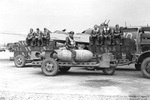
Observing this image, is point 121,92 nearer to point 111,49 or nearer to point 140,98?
point 140,98

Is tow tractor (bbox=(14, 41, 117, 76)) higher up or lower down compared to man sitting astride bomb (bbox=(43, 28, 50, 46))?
lower down

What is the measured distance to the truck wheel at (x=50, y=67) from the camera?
8938mm

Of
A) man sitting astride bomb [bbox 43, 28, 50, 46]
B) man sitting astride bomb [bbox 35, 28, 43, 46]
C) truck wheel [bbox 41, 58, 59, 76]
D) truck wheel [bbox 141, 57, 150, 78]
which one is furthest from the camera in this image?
man sitting astride bomb [bbox 43, 28, 50, 46]

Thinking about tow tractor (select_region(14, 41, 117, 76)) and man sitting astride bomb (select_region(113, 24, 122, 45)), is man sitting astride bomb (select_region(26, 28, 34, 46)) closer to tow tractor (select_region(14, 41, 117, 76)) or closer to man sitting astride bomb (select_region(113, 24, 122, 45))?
tow tractor (select_region(14, 41, 117, 76))

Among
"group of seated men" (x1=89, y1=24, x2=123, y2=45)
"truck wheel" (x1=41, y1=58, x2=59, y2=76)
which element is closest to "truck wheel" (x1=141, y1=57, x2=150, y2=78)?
"group of seated men" (x1=89, y1=24, x2=123, y2=45)

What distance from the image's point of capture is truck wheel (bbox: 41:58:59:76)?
894cm

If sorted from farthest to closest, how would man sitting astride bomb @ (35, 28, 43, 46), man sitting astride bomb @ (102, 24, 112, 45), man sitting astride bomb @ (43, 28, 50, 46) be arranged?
man sitting astride bomb @ (43, 28, 50, 46) < man sitting astride bomb @ (35, 28, 43, 46) < man sitting astride bomb @ (102, 24, 112, 45)

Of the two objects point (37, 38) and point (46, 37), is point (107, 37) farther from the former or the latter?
point (37, 38)

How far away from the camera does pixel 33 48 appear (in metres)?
13.3

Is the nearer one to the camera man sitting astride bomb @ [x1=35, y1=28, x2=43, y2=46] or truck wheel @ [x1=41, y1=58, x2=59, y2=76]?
truck wheel @ [x1=41, y1=58, x2=59, y2=76]

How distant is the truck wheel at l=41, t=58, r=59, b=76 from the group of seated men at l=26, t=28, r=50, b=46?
443 cm

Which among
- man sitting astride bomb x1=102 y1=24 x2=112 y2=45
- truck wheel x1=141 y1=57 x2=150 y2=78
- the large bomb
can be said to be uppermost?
man sitting astride bomb x1=102 y1=24 x2=112 y2=45

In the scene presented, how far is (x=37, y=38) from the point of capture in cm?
1322

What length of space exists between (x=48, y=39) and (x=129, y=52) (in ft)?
17.1
